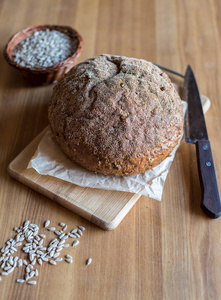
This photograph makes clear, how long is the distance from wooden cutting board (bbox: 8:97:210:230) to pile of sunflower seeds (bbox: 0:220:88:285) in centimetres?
8

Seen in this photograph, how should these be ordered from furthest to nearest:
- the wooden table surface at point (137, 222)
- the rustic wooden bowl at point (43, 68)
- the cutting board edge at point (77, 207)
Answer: the rustic wooden bowl at point (43, 68), the cutting board edge at point (77, 207), the wooden table surface at point (137, 222)

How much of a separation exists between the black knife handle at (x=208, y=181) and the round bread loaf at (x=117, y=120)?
0.13 meters

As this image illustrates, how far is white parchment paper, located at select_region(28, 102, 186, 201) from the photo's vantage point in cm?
136

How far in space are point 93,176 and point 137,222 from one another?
0.81ft

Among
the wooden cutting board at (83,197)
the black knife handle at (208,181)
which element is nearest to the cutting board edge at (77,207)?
the wooden cutting board at (83,197)

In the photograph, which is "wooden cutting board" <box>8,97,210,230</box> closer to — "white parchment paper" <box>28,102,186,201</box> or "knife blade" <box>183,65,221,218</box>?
"white parchment paper" <box>28,102,186,201</box>

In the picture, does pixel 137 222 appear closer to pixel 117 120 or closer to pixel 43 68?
pixel 117 120

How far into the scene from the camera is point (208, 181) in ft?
4.48

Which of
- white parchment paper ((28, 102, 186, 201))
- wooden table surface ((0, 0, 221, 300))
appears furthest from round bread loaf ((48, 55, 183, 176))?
wooden table surface ((0, 0, 221, 300))

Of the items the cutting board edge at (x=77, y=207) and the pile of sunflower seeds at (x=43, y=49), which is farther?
the pile of sunflower seeds at (x=43, y=49)

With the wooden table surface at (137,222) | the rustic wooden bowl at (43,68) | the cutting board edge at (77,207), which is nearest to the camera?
the wooden table surface at (137,222)

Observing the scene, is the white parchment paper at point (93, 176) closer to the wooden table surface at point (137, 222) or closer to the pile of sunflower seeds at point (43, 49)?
the wooden table surface at point (137, 222)

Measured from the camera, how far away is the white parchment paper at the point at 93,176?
53.5 inches

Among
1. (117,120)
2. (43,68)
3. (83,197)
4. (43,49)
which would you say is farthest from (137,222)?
(43,49)
